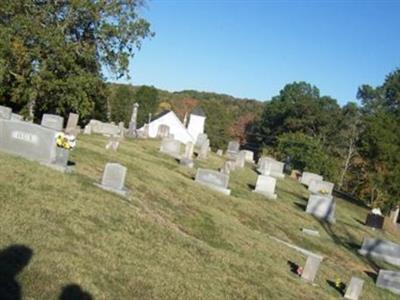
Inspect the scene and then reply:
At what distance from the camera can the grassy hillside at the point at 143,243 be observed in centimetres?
864

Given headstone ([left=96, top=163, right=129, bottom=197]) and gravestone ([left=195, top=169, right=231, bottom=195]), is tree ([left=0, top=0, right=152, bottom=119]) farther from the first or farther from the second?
headstone ([left=96, top=163, right=129, bottom=197])

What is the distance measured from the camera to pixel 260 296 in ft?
36.0

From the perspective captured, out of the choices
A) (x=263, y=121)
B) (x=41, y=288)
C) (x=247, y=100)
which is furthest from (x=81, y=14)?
(x=247, y=100)

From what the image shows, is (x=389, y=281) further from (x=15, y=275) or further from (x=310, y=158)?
(x=310, y=158)

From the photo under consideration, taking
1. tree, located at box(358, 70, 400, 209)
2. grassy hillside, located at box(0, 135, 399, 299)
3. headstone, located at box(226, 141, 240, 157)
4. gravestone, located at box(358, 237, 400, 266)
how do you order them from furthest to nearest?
1. headstone, located at box(226, 141, 240, 157)
2. tree, located at box(358, 70, 400, 209)
3. gravestone, located at box(358, 237, 400, 266)
4. grassy hillside, located at box(0, 135, 399, 299)

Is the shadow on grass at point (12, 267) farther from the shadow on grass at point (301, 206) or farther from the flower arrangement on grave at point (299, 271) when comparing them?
the shadow on grass at point (301, 206)

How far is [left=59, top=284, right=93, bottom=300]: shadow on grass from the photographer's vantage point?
7.73 metres

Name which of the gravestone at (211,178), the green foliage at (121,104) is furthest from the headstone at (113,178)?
the green foliage at (121,104)

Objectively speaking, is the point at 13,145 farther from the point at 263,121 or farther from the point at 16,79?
the point at 263,121

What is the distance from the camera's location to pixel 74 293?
7.90 meters

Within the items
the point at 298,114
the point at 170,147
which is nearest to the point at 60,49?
the point at 170,147

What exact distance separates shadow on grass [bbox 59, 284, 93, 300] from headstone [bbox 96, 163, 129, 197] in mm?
6548

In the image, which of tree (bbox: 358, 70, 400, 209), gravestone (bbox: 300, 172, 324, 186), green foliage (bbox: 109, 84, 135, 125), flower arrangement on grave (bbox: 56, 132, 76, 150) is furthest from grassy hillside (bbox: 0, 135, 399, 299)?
green foliage (bbox: 109, 84, 135, 125)

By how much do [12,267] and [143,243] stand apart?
3664 mm
